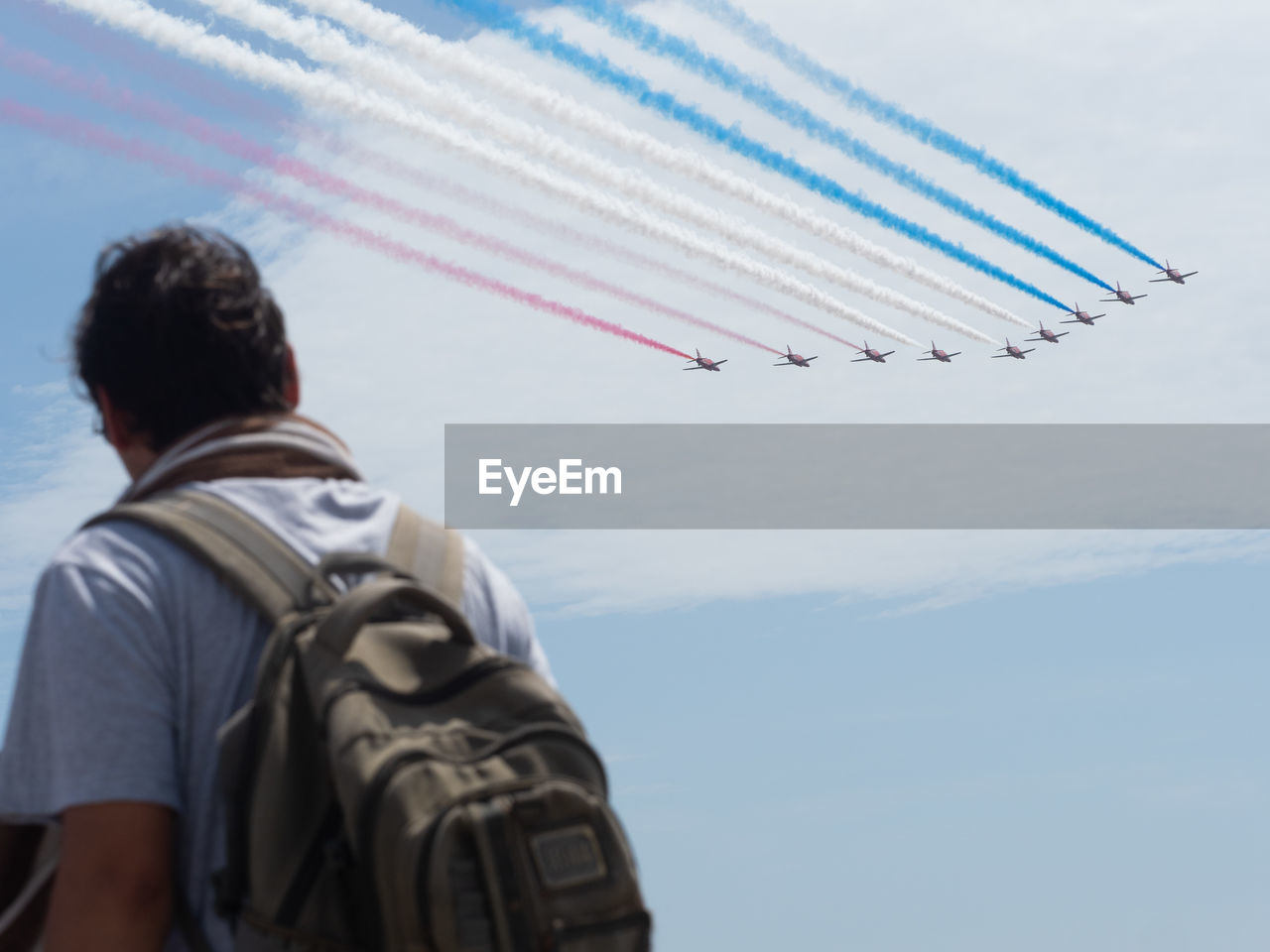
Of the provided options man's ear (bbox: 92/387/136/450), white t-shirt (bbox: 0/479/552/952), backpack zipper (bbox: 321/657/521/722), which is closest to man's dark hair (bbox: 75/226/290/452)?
man's ear (bbox: 92/387/136/450)

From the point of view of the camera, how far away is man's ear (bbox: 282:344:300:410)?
4543 mm

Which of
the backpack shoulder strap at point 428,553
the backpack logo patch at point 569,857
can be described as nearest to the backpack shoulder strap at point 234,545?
the backpack shoulder strap at point 428,553

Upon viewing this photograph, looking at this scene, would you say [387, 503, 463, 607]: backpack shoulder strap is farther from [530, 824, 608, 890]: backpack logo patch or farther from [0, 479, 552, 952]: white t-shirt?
[530, 824, 608, 890]: backpack logo patch

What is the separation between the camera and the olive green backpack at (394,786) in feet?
11.4

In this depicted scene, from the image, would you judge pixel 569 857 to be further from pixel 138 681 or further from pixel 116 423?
pixel 116 423

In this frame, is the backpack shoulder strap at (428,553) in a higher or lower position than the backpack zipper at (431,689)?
higher

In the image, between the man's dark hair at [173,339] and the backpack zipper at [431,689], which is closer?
the backpack zipper at [431,689]

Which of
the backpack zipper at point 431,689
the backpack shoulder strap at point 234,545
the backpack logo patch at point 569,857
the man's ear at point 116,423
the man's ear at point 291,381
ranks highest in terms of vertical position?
the man's ear at point 291,381

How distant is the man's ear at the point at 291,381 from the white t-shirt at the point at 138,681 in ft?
1.73

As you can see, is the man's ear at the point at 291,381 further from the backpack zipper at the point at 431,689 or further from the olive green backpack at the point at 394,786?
the backpack zipper at the point at 431,689

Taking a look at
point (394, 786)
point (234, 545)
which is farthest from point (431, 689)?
point (234, 545)

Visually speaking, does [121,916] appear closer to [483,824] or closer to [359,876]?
[359,876]

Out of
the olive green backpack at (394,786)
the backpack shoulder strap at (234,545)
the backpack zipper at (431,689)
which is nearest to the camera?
the olive green backpack at (394,786)

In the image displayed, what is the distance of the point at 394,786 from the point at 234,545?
887mm
